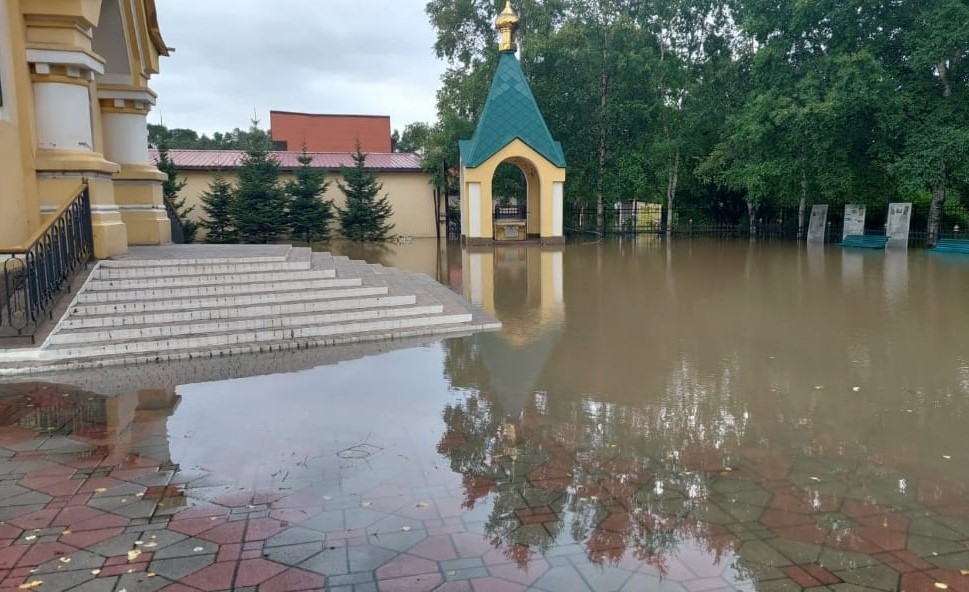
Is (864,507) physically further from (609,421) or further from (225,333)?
(225,333)

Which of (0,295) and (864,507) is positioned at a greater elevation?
(0,295)

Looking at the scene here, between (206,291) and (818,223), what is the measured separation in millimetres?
22574

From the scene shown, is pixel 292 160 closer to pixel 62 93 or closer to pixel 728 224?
pixel 728 224

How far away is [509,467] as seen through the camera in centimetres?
434

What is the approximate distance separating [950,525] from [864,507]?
0.40m

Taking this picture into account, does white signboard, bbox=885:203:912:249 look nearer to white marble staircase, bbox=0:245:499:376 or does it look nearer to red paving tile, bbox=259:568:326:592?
white marble staircase, bbox=0:245:499:376

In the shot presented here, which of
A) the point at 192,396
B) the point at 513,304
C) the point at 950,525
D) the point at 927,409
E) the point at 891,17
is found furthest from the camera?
the point at 891,17

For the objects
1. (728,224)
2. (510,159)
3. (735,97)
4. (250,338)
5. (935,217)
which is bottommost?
(250,338)

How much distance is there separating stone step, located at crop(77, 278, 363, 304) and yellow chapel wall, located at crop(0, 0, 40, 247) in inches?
53.3

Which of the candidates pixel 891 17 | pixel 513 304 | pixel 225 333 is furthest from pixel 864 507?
pixel 891 17

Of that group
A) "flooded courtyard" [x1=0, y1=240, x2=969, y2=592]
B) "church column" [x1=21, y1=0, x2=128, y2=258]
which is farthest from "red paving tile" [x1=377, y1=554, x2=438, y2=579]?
"church column" [x1=21, y1=0, x2=128, y2=258]

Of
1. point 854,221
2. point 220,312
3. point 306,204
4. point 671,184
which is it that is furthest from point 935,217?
point 220,312

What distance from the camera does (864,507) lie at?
12.4 feet

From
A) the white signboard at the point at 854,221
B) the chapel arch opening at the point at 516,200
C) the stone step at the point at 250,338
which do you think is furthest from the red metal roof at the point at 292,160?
the stone step at the point at 250,338
